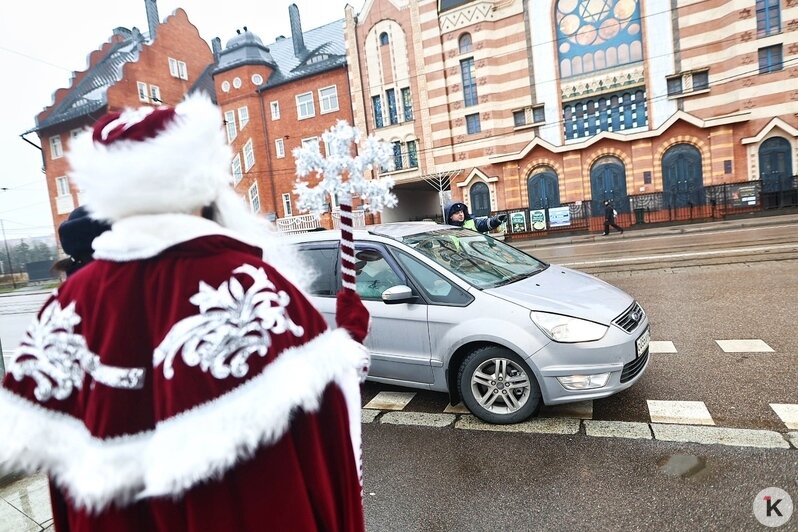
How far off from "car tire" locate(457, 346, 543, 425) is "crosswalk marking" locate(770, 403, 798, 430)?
1716 millimetres

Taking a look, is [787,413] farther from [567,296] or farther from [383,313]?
[383,313]

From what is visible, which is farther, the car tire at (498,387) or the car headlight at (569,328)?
the car tire at (498,387)

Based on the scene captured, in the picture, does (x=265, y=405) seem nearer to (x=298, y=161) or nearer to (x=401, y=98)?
(x=298, y=161)

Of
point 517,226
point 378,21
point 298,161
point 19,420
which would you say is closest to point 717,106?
point 517,226

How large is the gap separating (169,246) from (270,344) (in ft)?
1.13

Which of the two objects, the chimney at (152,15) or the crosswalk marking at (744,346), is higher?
the chimney at (152,15)

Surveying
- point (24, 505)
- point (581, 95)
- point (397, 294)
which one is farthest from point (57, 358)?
point (581, 95)

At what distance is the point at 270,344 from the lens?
3.99 feet

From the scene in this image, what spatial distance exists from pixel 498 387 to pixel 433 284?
1046 millimetres

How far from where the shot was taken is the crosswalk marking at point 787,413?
359 cm

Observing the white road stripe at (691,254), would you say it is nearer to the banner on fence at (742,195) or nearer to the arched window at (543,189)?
the banner on fence at (742,195)

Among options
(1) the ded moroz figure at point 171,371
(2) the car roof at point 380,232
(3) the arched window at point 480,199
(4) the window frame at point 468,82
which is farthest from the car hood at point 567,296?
(4) the window frame at point 468,82

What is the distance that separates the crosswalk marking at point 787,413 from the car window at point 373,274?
312 centimetres

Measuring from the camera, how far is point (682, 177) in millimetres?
26031
